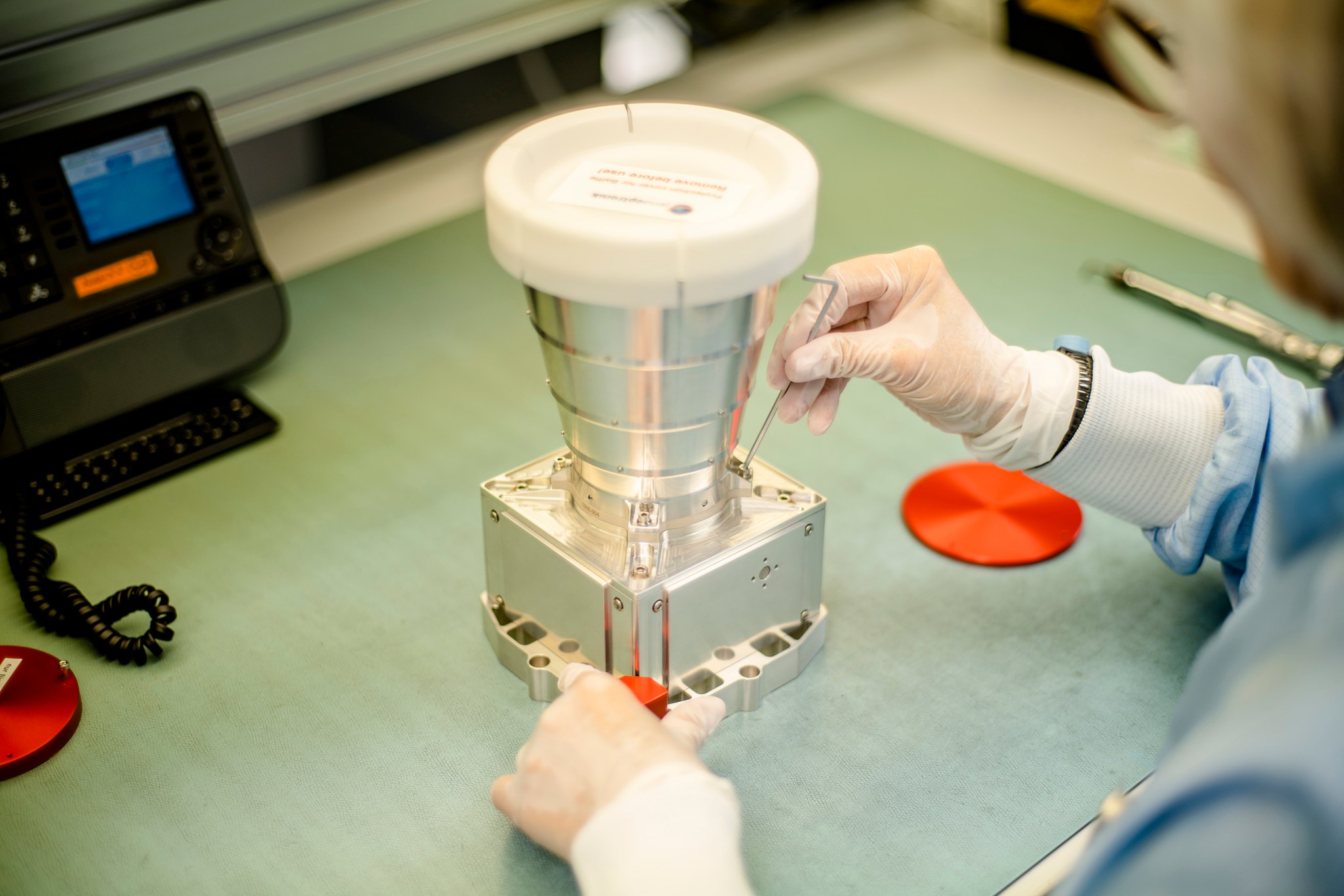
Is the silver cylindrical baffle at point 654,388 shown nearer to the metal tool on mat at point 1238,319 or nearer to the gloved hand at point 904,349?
the gloved hand at point 904,349

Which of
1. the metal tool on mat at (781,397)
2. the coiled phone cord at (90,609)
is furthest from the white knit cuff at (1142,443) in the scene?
the coiled phone cord at (90,609)

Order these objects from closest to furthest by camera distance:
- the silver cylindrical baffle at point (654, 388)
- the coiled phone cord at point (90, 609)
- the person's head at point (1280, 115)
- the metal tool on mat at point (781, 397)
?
the person's head at point (1280, 115)
the silver cylindrical baffle at point (654, 388)
the metal tool on mat at point (781, 397)
the coiled phone cord at point (90, 609)

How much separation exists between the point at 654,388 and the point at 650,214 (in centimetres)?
12

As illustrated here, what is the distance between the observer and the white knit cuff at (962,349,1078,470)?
1.00 metres

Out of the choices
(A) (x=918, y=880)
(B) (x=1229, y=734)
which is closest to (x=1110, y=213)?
(A) (x=918, y=880)

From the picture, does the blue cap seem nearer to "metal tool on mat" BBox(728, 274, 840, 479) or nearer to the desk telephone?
"metal tool on mat" BBox(728, 274, 840, 479)

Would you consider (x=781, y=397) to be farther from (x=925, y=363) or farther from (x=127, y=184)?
(x=127, y=184)

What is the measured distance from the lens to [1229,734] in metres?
0.52

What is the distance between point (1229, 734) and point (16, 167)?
1.21 m

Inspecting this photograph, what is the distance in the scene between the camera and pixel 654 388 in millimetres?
808

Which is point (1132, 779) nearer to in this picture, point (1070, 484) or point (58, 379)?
point (1070, 484)

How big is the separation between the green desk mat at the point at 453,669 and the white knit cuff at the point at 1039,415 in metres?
0.17

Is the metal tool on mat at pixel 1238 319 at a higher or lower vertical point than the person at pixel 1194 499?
lower

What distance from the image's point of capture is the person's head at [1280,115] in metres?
0.47
